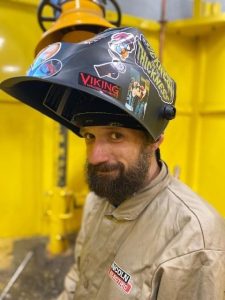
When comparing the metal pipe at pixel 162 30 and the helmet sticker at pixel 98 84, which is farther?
the metal pipe at pixel 162 30

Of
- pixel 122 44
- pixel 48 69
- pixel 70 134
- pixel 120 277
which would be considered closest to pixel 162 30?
pixel 70 134

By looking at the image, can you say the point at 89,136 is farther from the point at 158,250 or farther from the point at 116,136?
the point at 158,250

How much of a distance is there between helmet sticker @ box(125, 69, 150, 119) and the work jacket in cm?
26

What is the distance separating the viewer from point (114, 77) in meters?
0.62

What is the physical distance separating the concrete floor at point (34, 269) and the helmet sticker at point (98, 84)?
1154 mm

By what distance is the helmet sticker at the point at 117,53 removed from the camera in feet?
2.03

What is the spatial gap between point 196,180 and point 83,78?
1.34 meters

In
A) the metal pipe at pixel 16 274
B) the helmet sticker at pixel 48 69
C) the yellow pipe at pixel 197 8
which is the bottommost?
the metal pipe at pixel 16 274

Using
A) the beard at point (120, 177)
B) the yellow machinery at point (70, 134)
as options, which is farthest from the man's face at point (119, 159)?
the yellow machinery at point (70, 134)

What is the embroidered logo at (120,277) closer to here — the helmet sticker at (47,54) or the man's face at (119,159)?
the man's face at (119,159)

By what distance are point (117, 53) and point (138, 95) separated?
0.34ft

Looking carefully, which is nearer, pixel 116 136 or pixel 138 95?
pixel 138 95

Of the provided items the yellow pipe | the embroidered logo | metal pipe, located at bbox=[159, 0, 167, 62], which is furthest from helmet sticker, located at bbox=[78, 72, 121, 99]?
the yellow pipe

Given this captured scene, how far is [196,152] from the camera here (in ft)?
5.82
